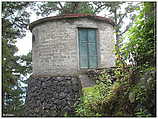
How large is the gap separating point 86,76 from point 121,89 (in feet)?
12.7

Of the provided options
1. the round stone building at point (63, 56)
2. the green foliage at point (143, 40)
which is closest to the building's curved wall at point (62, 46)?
the round stone building at point (63, 56)

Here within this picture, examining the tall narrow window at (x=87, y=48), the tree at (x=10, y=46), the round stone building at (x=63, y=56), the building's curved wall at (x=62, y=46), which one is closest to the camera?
the tree at (x=10, y=46)

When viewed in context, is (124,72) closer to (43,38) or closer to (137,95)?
(137,95)

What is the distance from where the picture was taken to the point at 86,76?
8.90 m

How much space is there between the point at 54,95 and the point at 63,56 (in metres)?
1.45

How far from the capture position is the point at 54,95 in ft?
28.2

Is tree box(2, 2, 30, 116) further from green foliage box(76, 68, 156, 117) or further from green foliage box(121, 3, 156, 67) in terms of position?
green foliage box(121, 3, 156, 67)

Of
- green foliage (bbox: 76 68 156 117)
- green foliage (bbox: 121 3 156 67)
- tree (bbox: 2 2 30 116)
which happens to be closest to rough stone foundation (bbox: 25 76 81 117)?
tree (bbox: 2 2 30 116)

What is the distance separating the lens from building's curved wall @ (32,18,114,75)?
8977 mm

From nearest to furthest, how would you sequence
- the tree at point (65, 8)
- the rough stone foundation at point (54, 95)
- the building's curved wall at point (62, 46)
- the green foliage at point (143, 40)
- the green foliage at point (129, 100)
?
the green foliage at point (129, 100)
the green foliage at point (143, 40)
the rough stone foundation at point (54, 95)
the building's curved wall at point (62, 46)
the tree at point (65, 8)

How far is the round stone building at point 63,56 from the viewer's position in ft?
28.3

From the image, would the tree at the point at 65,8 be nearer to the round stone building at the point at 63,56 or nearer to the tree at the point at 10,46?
the tree at the point at 10,46

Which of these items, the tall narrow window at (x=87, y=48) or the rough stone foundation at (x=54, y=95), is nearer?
the rough stone foundation at (x=54, y=95)

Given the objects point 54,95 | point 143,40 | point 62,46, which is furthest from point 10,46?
point 143,40
